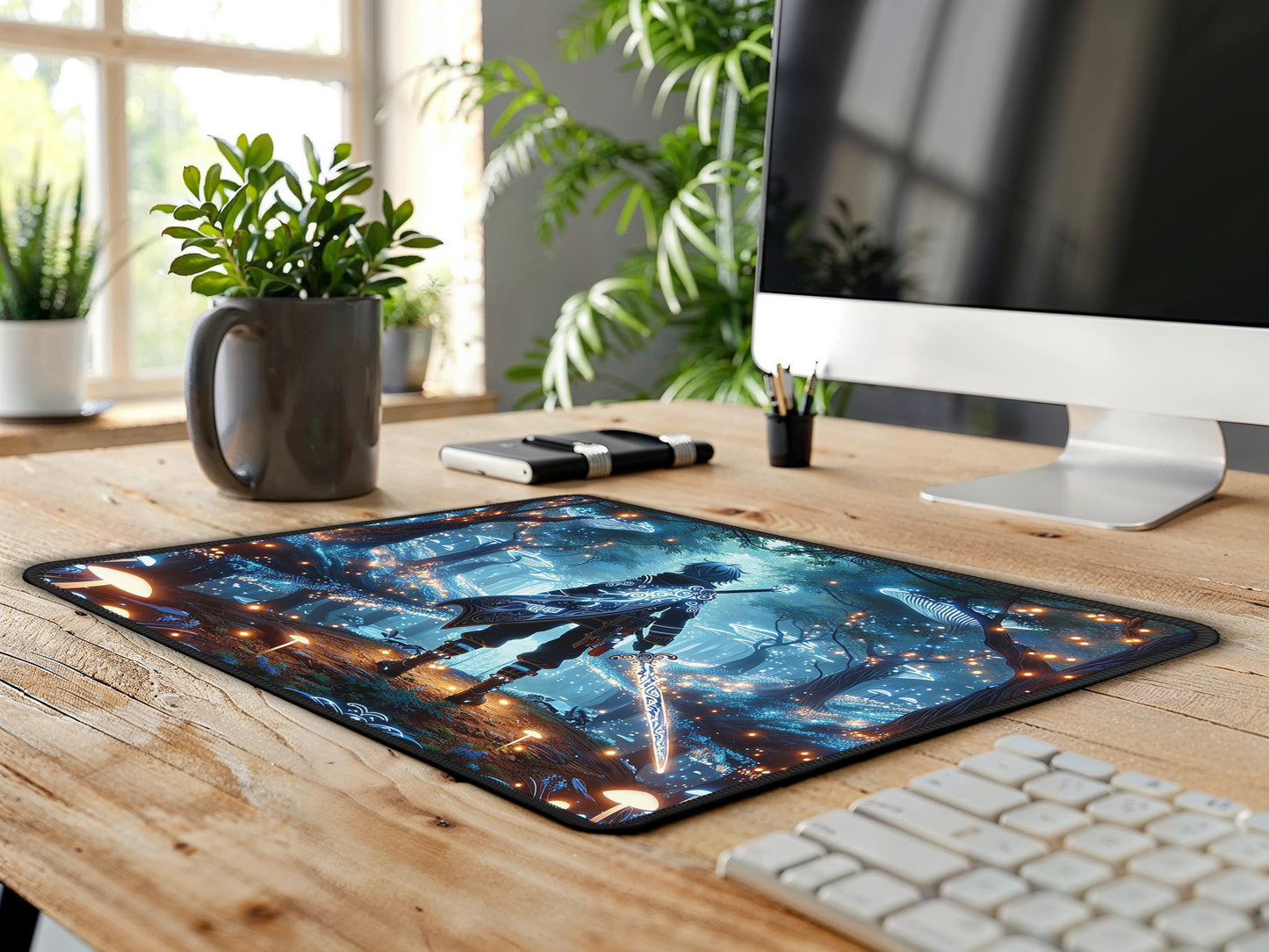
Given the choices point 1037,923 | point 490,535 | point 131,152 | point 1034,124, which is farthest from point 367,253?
point 131,152

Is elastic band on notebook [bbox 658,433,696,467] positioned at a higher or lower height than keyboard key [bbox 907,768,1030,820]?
higher

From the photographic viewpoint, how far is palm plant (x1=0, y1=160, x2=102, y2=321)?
83.7 inches

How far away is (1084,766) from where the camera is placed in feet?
1.41

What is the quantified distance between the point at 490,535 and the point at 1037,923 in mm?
541

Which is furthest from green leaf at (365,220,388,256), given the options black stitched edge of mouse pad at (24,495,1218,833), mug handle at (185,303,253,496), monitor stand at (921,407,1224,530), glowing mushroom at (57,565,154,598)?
monitor stand at (921,407,1224,530)

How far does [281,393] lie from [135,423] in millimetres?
1465

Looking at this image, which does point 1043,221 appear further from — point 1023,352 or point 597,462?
point 597,462

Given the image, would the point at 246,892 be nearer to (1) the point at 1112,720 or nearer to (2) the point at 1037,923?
(2) the point at 1037,923

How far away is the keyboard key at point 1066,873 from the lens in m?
0.34

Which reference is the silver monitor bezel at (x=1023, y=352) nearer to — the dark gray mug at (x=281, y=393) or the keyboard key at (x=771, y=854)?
the dark gray mug at (x=281, y=393)

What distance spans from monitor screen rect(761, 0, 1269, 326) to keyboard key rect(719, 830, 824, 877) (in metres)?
0.62

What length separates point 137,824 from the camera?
40cm

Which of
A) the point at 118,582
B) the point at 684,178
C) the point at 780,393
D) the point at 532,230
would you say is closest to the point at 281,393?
the point at 118,582

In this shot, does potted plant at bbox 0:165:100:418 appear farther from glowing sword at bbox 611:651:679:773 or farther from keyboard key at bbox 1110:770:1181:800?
keyboard key at bbox 1110:770:1181:800
